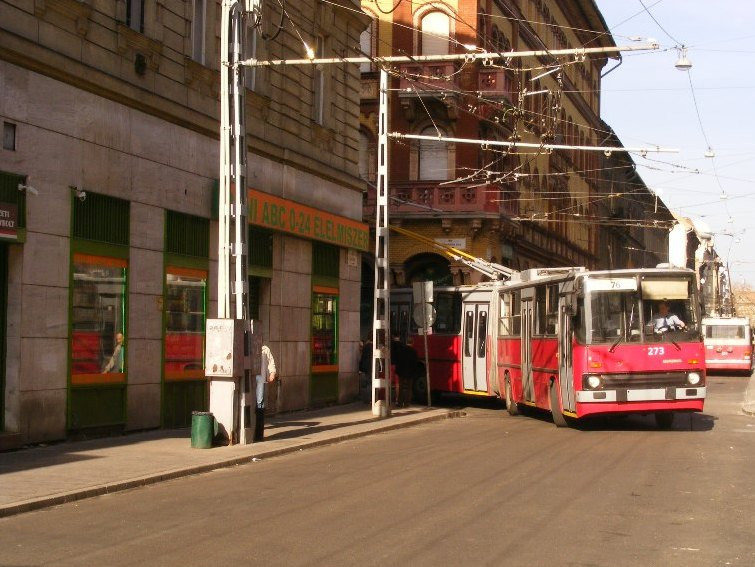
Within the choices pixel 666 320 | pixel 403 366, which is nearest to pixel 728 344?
pixel 403 366

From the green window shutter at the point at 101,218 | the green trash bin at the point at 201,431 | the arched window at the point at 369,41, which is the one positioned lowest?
the green trash bin at the point at 201,431

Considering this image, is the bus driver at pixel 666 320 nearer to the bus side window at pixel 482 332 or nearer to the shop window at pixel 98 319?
the bus side window at pixel 482 332

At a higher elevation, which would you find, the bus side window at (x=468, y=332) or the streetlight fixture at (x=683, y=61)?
the streetlight fixture at (x=683, y=61)

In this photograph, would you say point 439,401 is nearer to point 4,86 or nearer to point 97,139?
point 97,139

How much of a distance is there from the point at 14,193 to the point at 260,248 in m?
8.43

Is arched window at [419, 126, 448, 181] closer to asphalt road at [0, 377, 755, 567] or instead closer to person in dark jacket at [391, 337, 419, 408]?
person in dark jacket at [391, 337, 419, 408]

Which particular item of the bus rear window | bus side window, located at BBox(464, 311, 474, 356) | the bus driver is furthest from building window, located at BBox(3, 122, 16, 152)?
the bus rear window

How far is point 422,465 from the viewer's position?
15.4m

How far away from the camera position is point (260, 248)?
23953 mm

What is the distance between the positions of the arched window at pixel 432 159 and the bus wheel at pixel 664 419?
20.8 meters

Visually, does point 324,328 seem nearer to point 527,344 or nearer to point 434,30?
point 527,344

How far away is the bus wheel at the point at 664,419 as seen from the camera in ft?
72.0

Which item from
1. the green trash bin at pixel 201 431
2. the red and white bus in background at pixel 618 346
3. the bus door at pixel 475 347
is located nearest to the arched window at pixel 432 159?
the bus door at pixel 475 347

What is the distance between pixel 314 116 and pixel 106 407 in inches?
446
